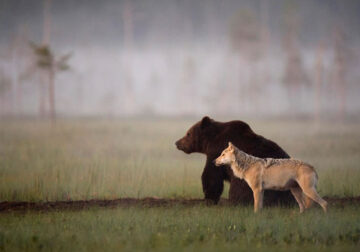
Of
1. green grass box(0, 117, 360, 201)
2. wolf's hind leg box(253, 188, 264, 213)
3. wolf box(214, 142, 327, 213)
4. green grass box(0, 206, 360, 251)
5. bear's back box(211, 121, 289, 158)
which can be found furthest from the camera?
green grass box(0, 117, 360, 201)

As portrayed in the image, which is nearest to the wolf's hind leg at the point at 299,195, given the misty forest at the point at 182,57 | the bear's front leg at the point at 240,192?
the bear's front leg at the point at 240,192

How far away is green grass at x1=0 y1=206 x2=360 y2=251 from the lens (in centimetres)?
735

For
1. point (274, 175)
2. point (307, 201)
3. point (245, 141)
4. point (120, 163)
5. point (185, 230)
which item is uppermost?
point (245, 141)

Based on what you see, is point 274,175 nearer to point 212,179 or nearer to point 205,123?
point 212,179

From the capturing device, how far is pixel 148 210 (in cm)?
1007

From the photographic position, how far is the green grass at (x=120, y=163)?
42.0 ft

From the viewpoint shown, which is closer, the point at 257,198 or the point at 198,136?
the point at 257,198

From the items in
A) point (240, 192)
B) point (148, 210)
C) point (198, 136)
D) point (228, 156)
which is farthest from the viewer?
point (198, 136)

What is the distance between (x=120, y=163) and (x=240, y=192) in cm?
857

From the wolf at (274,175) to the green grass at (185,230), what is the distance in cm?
31

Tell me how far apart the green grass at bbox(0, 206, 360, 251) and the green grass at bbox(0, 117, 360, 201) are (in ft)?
9.95

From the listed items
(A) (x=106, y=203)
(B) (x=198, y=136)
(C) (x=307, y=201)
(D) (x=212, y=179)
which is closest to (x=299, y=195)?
(C) (x=307, y=201)

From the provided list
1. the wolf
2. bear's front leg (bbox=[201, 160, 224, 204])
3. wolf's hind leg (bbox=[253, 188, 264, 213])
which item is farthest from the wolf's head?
bear's front leg (bbox=[201, 160, 224, 204])

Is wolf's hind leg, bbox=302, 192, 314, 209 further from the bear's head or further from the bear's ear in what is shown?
the bear's ear
